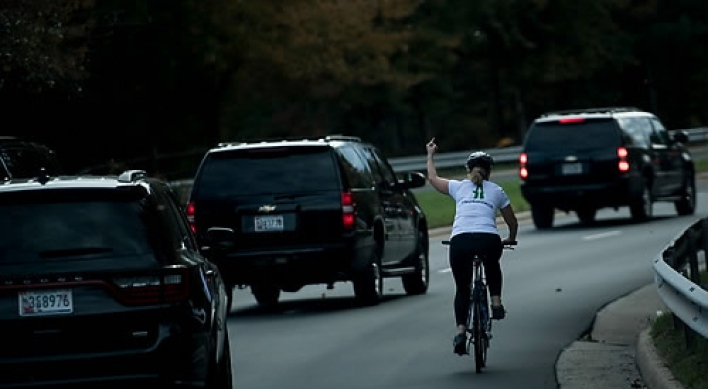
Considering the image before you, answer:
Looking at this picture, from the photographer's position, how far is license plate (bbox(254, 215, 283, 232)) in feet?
68.7

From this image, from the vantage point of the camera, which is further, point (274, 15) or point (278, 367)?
point (274, 15)

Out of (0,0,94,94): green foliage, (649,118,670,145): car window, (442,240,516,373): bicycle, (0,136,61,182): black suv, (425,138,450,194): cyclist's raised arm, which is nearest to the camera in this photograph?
(442,240,516,373): bicycle

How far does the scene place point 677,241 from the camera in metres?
16.5

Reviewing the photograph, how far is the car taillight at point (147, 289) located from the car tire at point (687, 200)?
27.5 meters

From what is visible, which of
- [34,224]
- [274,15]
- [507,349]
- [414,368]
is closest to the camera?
[34,224]

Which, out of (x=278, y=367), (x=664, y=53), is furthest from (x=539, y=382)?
(x=664, y=53)

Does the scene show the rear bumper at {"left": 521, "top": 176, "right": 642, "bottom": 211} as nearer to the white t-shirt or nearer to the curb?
the curb

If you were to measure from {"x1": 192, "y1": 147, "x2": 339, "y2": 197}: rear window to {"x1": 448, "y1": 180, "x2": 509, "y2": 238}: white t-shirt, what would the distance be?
218 inches

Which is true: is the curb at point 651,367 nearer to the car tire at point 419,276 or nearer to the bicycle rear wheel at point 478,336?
the bicycle rear wheel at point 478,336

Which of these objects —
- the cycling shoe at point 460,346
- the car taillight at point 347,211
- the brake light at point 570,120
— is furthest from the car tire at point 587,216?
the cycling shoe at point 460,346

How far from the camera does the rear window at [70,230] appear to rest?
1102 centimetres

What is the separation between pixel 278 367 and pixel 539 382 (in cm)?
258

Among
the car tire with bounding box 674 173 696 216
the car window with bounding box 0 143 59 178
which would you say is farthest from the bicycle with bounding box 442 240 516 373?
the car tire with bounding box 674 173 696 216

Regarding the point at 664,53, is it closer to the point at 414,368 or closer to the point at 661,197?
the point at 661,197
